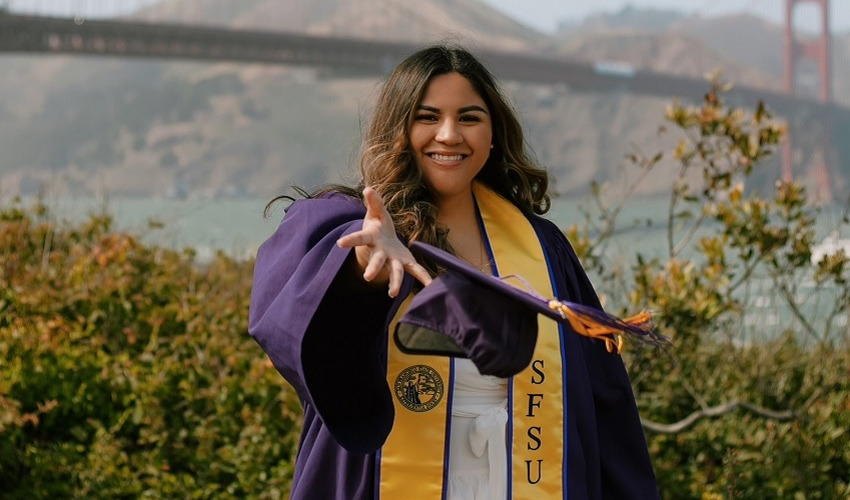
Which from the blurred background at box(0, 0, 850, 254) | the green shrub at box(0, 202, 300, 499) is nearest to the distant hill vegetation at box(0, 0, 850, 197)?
the blurred background at box(0, 0, 850, 254)

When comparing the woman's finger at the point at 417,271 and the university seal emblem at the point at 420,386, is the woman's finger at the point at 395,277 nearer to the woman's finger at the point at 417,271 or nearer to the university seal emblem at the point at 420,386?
the woman's finger at the point at 417,271

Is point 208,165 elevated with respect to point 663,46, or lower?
lower

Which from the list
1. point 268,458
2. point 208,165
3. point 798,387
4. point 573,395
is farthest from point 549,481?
point 208,165

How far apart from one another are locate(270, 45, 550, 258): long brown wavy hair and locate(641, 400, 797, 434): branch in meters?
1.73

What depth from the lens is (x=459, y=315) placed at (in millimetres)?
1523

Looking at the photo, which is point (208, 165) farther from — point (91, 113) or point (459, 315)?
point (459, 315)

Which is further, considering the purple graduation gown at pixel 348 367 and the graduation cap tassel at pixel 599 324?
the purple graduation gown at pixel 348 367

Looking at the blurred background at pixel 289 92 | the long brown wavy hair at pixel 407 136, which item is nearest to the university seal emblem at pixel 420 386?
the long brown wavy hair at pixel 407 136

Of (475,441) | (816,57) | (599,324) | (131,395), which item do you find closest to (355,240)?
(599,324)

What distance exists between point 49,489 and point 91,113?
68.0 m

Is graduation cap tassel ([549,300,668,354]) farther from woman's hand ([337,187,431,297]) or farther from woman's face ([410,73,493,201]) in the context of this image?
woman's face ([410,73,493,201])

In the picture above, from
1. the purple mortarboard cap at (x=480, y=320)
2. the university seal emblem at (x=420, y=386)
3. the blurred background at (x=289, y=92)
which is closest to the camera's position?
the purple mortarboard cap at (x=480, y=320)

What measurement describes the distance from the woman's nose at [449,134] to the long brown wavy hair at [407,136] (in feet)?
0.19

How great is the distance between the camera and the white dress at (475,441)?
1.93m
